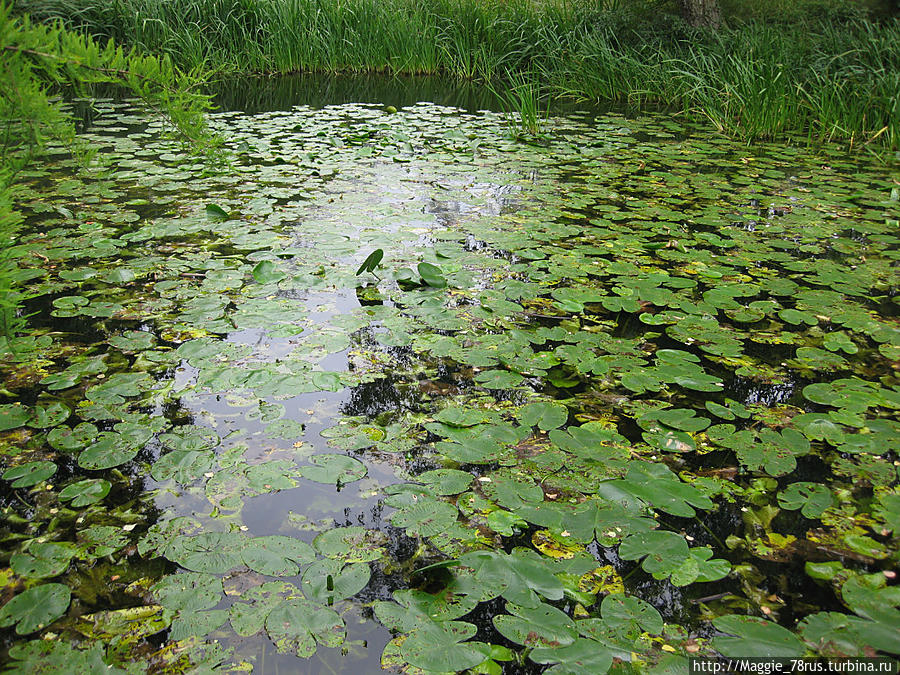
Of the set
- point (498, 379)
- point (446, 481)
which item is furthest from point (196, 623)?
point (498, 379)

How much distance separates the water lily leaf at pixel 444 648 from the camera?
1146 mm

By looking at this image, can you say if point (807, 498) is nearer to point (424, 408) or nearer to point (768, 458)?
point (768, 458)

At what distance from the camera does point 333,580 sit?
1322mm

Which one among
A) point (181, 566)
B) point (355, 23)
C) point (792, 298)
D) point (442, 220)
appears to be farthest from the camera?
point (355, 23)

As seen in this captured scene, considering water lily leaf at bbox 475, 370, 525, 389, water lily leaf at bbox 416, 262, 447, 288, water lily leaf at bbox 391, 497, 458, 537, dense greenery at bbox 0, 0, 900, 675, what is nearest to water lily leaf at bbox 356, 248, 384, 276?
dense greenery at bbox 0, 0, 900, 675

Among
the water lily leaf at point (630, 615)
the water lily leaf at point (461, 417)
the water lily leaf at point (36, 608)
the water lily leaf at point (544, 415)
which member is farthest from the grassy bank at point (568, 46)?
the water lily leaf at point (36, 608)

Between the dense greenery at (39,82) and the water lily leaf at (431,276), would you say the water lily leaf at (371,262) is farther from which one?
the dense greenery at (39,82)

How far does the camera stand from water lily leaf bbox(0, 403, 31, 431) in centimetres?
177

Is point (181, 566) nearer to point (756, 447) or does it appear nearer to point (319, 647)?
point (319, 647)

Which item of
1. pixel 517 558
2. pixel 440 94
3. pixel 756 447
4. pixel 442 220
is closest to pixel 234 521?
pixel 517 558

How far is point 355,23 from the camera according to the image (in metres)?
7.93

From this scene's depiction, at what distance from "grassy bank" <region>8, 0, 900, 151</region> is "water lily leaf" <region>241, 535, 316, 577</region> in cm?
527

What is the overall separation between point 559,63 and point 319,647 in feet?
24.5

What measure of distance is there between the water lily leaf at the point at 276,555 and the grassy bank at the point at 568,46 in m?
5.27
